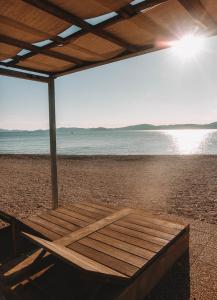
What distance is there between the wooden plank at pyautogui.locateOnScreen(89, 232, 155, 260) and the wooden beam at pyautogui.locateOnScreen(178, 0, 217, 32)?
274 cm

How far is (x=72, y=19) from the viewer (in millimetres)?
2725

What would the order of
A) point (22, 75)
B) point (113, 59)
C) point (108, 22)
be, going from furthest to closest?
point (22, 75) < point (113, 59) < point (108, 22)

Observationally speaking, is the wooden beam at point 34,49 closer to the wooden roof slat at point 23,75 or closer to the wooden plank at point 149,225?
the wooden roof slat at point 23,75

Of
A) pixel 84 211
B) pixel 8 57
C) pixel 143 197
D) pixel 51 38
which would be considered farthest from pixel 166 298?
pixel 143 197

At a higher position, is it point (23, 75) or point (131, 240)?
point (23, 75)

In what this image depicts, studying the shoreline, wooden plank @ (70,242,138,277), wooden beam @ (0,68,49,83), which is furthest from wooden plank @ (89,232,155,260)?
the shoreline

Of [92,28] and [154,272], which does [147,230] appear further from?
[92,28]

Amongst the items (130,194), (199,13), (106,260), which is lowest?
(130,194)

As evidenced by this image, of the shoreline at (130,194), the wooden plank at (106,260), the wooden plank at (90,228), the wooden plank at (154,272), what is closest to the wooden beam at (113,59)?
the wooden plank at (90,228)

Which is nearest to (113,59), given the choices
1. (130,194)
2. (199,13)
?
(199,13)

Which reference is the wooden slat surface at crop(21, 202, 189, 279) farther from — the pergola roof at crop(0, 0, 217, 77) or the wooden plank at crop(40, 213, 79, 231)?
the pergola roof at crop(0, 0, 217, 77)

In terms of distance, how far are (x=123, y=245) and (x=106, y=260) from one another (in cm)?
41

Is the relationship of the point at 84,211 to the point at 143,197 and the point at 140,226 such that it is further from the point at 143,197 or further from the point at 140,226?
the point at 143,197

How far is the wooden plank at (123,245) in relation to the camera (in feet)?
9.43
